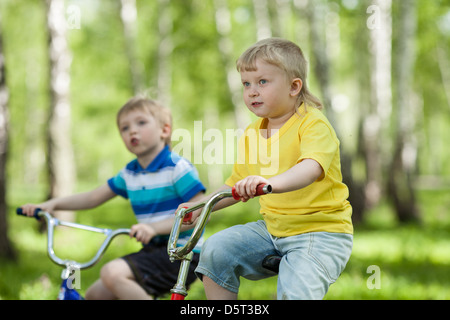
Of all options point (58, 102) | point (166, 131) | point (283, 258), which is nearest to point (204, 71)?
point (58, 102)

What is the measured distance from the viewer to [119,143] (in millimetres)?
28844

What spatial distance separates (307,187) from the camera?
7.97 ft

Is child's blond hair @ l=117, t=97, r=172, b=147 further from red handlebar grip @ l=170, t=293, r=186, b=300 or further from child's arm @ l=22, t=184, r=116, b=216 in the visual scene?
red handlebar grip @ l=170, t=293, r=186, b=300

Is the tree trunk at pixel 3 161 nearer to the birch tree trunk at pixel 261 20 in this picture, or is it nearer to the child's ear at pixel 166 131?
the child's ear at pixel 166 131

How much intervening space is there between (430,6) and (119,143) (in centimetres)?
1743

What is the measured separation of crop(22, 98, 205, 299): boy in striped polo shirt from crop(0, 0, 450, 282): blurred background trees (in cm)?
103

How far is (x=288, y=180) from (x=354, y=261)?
15.0 ft

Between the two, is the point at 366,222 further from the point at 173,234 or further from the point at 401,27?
the point at 173,234

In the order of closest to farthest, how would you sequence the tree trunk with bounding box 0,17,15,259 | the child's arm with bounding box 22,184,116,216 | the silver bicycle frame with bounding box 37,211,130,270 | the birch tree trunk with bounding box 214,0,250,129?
the silver bicycle frame with bounding box 37,211,130,270
the child's arm with bounding box 22,184,116,216
the tree trunk with bounding box 0,17,15,259
the birch tree trunk with bounding box 214,0,250,129

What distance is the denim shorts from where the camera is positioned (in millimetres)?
2230

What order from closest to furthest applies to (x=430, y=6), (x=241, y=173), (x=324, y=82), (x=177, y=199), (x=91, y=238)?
(x=241, y=173) → (x=177, y=199) → (x=91, y=238) → (x=324, y=82) → (x=430, y=6)

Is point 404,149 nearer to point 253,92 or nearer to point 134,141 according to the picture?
point 134,141

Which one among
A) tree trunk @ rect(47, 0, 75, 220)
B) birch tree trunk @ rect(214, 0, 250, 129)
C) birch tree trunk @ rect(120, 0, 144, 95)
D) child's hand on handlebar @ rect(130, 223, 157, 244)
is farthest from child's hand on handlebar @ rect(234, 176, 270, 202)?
birch tree trunk @ rect(214, 0, 250, 129)
